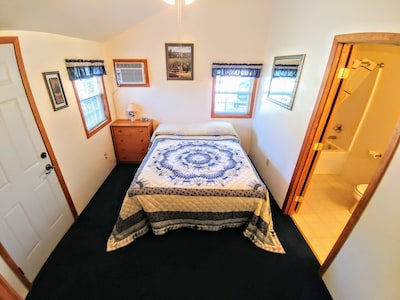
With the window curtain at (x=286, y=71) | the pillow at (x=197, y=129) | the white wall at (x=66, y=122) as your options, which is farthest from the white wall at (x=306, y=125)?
the white wall at (x=66, y=122)

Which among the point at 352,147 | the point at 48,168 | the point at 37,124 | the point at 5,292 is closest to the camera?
the point at 5,292

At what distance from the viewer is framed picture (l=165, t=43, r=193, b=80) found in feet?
10.7

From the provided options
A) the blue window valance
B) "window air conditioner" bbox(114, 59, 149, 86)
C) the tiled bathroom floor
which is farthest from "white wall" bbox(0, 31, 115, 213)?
the tiled bathroom floor

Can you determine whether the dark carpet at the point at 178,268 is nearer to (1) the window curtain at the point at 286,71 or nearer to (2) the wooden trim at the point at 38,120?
(2) the wooden trim at the point at 38,120

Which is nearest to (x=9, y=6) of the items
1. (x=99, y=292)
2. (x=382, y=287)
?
(x=99, y=292)

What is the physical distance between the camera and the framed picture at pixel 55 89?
1974mm

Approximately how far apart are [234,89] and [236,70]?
1.24ft

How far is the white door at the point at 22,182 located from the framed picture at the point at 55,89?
0.33 meters

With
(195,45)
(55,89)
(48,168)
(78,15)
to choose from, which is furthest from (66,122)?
(195,45)

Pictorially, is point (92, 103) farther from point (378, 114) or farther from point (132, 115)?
point (378, 114)

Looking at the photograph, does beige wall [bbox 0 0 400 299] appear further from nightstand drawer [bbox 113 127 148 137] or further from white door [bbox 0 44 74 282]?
nightstand drawer [bbox 113 127 148 137]

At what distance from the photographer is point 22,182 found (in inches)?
65.9

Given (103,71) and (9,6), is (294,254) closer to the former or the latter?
(9,6)

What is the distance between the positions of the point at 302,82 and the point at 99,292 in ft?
9.63
